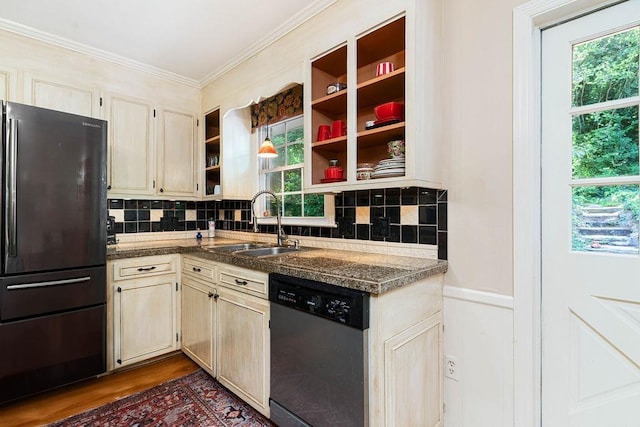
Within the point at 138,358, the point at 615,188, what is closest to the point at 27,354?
the point at 138,358

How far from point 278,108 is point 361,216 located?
1.20 metres

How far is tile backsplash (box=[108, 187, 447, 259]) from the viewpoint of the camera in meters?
1.73

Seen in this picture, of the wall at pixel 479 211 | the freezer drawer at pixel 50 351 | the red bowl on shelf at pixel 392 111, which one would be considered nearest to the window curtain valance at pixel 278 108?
the red bowl on shelf at pixel 392 111

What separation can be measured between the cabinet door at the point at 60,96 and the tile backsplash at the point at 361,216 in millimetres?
798

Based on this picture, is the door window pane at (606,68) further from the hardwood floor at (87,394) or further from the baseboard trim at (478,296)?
the hardwood floor at (87,394)

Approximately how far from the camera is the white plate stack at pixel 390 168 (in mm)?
1588

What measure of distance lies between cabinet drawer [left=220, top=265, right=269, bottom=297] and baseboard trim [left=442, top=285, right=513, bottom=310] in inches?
38.8

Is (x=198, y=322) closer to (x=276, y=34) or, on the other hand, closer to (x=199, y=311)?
(x=199, y=311)

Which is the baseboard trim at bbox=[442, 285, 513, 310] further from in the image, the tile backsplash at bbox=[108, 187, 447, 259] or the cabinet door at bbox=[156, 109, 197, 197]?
the cabinet door at bbox=[156, 109, 197, 197]

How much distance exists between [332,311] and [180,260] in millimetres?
1736

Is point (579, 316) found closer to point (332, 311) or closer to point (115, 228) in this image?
point (332, 311)

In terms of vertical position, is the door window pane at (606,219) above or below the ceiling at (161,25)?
below

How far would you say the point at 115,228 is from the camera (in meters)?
2.81

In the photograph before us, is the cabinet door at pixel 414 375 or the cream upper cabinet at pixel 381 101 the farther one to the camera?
the cream upper cabinet at pixel 381 101
